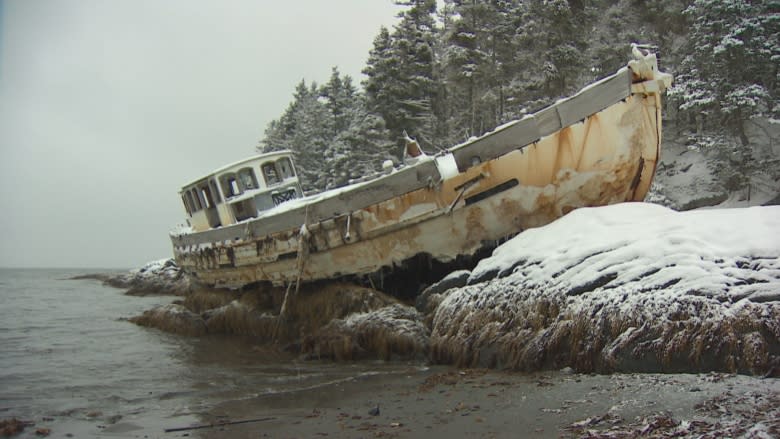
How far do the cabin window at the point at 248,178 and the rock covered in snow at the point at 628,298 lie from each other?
25.8 feet

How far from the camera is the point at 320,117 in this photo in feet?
125

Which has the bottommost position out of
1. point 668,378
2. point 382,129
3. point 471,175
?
point 668,378

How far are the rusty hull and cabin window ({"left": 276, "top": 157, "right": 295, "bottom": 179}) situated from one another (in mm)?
5102

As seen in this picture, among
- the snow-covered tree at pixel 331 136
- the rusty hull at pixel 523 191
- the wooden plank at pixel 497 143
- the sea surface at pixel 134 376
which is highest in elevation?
the snow-covered tree at pixel 331 136

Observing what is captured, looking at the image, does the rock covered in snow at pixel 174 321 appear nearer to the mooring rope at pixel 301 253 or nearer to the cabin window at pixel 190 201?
the mooring rope at pixel 301 253

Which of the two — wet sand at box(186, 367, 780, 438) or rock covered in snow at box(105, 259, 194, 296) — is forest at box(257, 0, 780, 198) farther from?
wet sand at box(186, 367, 780, 438)

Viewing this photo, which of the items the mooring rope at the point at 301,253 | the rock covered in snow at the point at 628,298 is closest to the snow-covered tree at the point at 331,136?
the mooring rope at the point at 301,253

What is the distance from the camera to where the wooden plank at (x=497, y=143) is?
347 inches

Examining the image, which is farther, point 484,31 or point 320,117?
point 320,117

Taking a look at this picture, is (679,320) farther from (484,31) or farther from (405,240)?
(484,31)

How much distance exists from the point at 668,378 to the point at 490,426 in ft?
5.25

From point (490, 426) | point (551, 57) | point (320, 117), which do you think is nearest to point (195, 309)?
point (490, 426)

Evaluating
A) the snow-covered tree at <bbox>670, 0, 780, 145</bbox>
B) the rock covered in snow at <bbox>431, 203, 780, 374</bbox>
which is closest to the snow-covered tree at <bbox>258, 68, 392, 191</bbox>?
the snow-covered tree at <bbox>670, 0, 780, 145</bbox>

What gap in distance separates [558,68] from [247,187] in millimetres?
15234
